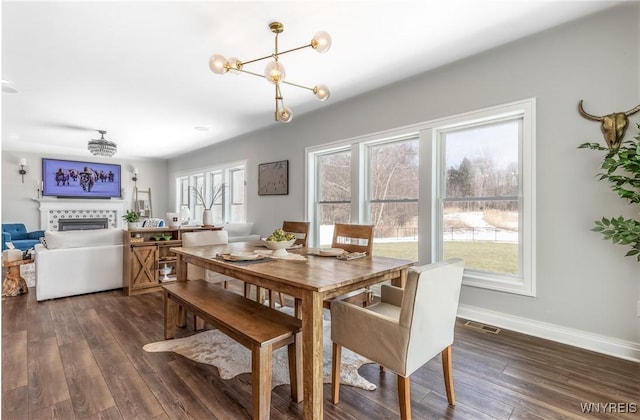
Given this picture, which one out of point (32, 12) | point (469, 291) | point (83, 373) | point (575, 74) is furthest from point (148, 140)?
point (575, 74)

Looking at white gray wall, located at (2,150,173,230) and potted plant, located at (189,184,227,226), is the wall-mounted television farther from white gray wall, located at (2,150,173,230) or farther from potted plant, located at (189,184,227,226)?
potted plant, located at (189,184,227,226)

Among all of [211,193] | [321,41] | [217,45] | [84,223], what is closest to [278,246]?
[321,41]

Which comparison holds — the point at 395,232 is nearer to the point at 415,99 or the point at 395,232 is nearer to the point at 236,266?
the point at 415,99

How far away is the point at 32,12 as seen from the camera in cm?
252

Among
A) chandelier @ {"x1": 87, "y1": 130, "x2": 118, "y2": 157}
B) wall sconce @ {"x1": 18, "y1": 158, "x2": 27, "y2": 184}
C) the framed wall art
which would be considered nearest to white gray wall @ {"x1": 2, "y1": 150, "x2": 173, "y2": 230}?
wall sconce @ {"x1": 18, "y1": 158, "x2": 27, "y2": 184}

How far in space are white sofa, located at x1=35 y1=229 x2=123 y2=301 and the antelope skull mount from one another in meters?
5.28

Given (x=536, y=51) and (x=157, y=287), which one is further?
(x=157, y=287)

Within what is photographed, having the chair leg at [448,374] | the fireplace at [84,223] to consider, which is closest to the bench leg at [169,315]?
the chair leg at [448,374]

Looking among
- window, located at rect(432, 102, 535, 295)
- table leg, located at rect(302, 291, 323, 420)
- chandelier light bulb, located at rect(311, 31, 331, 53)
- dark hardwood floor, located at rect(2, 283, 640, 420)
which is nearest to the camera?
table leg, located at rect(302, 291, 323, 420)

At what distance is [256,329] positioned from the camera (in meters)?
1.99

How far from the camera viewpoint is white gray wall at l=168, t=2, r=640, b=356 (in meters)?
2.53

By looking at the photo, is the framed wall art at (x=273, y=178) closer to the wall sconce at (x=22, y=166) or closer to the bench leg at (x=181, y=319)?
the bench leg at (x=181, y=319)

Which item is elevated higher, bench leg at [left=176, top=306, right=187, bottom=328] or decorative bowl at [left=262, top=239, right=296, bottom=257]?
decorative bowl at [left=262, top=239, right=296, bottom=257]

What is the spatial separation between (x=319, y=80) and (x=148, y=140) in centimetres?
452
